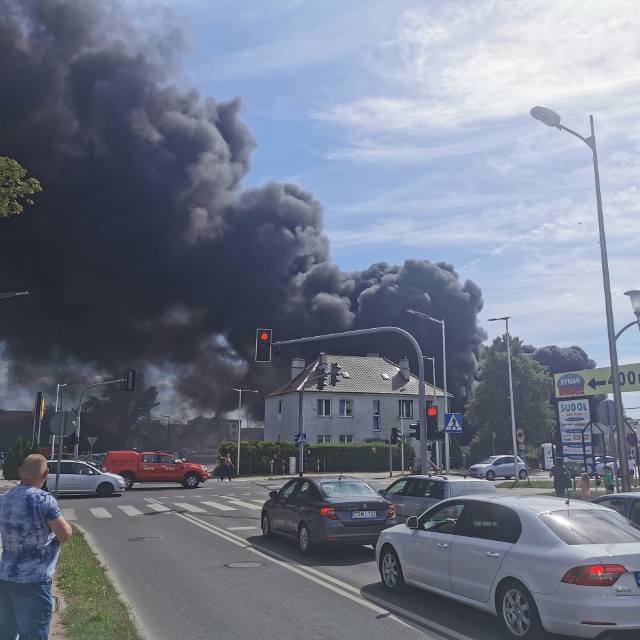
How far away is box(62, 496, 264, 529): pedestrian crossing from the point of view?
18141 mm

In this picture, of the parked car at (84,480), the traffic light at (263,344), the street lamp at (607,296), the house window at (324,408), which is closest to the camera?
the street lamp at (607,296)

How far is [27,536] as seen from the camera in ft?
14.1

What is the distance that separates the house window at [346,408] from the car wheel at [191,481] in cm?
2782

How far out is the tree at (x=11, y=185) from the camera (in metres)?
10.1

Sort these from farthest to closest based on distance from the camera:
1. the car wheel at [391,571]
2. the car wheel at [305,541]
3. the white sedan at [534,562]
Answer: the car wheel at [305,541] → the car wheel at [391,571] → the white sedan at [534,562]

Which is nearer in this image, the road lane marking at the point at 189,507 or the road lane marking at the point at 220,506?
the road lane marking at the point at 189,507

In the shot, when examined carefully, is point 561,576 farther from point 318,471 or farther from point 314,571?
point 318,471

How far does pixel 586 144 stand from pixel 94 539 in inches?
534

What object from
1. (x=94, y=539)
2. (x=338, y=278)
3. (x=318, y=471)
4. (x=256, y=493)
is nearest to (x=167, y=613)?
(x=94, y=539)

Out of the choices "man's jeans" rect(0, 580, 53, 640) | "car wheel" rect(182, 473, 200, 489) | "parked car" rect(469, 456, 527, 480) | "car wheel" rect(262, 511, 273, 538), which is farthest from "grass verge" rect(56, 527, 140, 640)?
"parked car" rect(469, 456, 527, 480)

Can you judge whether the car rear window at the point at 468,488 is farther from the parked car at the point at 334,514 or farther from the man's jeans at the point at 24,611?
the man's jeans at the point at 24,611

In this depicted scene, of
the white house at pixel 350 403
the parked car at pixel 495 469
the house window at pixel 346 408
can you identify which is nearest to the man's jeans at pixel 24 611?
the parked car at pixel 495 469

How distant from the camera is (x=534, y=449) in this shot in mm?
62000

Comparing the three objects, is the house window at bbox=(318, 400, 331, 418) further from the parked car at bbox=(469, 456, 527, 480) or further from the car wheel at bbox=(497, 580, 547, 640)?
the car wheel at bbox=(497, 580, 547, 640)
